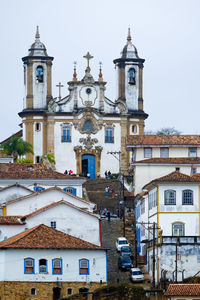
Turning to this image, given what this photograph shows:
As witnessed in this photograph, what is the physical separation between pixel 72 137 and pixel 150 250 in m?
50.8

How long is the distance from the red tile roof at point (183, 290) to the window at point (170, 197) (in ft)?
50.1

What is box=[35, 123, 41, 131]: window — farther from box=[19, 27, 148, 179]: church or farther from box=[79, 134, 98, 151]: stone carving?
box=[79, 134, 98, 151]: stone carving

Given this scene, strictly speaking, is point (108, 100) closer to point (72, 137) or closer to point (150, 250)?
point (72, 137)

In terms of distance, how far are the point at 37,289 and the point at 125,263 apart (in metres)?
10.5

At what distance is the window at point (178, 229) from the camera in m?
104

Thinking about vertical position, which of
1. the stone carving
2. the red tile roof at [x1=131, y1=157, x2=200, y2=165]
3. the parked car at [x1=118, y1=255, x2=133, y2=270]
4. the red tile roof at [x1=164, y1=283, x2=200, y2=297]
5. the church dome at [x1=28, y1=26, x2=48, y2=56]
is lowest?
the red tile roof at [x1=164, y1=283, x2=200, y2=297]

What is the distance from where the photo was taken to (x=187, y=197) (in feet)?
346

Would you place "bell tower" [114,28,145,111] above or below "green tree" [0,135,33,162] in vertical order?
above

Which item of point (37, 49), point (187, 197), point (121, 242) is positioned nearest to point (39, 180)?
point (121, 242)

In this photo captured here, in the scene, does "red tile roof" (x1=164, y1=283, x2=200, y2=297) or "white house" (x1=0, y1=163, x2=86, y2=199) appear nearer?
"red tile roof" (x1=164, y1=283, x2=200, y2=297)

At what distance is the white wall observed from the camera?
93.9 meters

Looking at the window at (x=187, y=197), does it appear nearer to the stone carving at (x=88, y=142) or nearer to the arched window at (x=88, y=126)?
the stone carving at (x=88, y=142)

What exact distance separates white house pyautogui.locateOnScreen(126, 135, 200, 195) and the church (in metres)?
18.1

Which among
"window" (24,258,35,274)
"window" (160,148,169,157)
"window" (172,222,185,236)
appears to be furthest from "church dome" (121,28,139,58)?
"window" (24,258,35,274)
